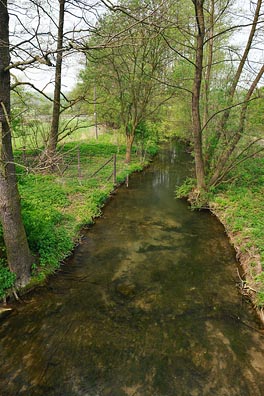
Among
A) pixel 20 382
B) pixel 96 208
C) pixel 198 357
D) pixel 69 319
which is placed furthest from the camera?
pixel 96 208

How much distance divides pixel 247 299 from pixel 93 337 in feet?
11.6

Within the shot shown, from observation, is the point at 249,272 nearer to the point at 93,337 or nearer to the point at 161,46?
the point at 93,337

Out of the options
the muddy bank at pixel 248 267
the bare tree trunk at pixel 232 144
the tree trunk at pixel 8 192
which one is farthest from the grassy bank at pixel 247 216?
the tree trunk at pixel 8 192

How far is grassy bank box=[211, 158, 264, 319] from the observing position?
606 cm

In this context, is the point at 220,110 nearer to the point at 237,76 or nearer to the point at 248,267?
the point at 237,76

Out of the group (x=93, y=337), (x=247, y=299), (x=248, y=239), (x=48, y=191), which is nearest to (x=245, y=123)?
(x=248, y=239)

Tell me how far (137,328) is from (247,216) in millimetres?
5665

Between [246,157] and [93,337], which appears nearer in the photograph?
[93,337]

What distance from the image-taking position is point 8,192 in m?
4.78

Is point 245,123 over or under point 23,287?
over

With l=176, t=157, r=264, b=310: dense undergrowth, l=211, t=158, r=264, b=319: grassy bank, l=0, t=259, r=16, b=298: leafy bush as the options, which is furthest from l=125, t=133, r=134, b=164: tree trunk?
l=0, t=259, r=16, b=298: leafy bush

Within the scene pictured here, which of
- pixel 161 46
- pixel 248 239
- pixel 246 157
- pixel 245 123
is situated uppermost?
pixel 161 46

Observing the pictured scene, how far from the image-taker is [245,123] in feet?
32.1

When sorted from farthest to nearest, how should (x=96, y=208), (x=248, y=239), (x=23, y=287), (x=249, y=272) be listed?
(x=96, y=208) → (x=248, y=239) → (x=249, y=272) → (x=23, y=287)
